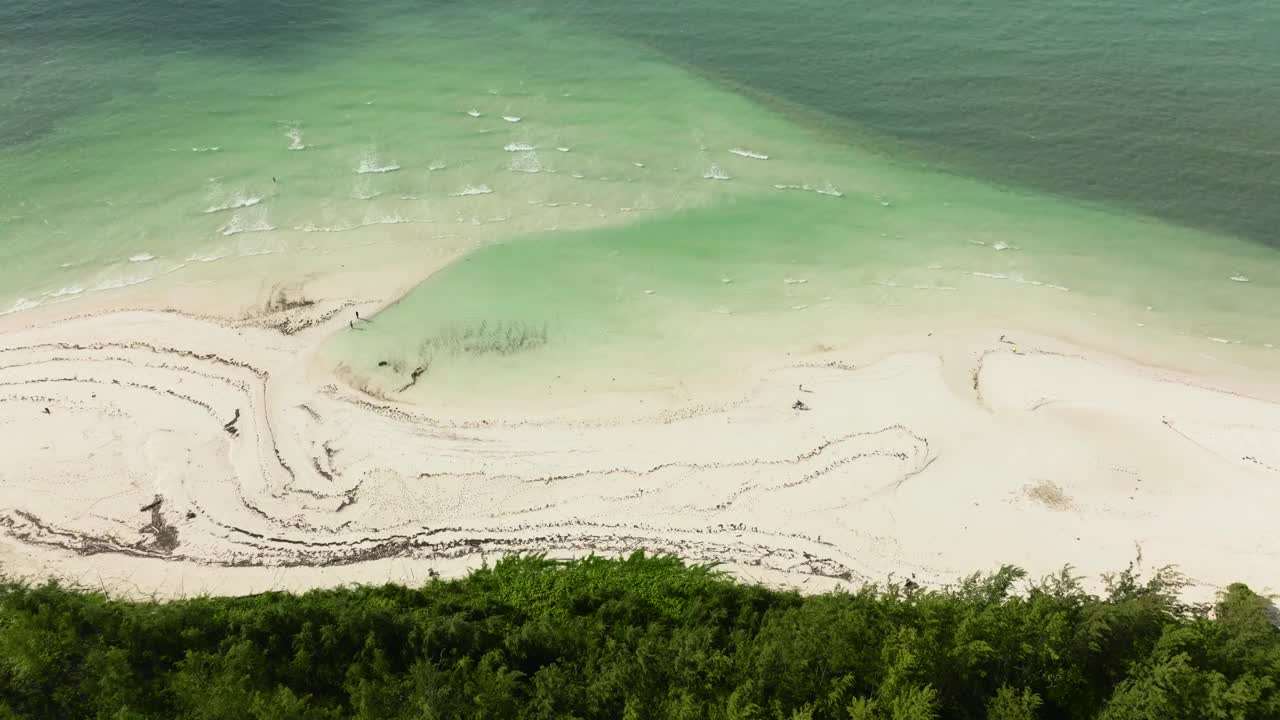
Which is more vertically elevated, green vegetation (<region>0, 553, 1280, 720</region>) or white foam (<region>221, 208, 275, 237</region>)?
white foam (<region>221, 208, 275, 237</region>)

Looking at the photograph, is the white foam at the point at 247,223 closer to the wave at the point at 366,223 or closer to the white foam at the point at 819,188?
the wave at the point at 366,223

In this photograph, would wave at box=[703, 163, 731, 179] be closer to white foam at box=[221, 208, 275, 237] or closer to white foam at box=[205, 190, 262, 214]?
white foam at box=[221, 208, 275, 237]

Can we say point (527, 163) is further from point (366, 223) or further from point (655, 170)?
point (366, 223)

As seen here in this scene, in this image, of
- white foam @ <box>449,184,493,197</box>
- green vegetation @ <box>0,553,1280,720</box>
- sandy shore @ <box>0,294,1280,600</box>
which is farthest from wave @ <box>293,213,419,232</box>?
green vegetation @ <box>0,553,1280,720</box>

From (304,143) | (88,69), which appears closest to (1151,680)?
(304,143)

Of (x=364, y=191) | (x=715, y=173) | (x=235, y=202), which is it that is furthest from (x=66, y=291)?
(x=715, y=173)

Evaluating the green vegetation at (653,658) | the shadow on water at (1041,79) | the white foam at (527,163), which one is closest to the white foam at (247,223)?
the white foam at (527,163)
